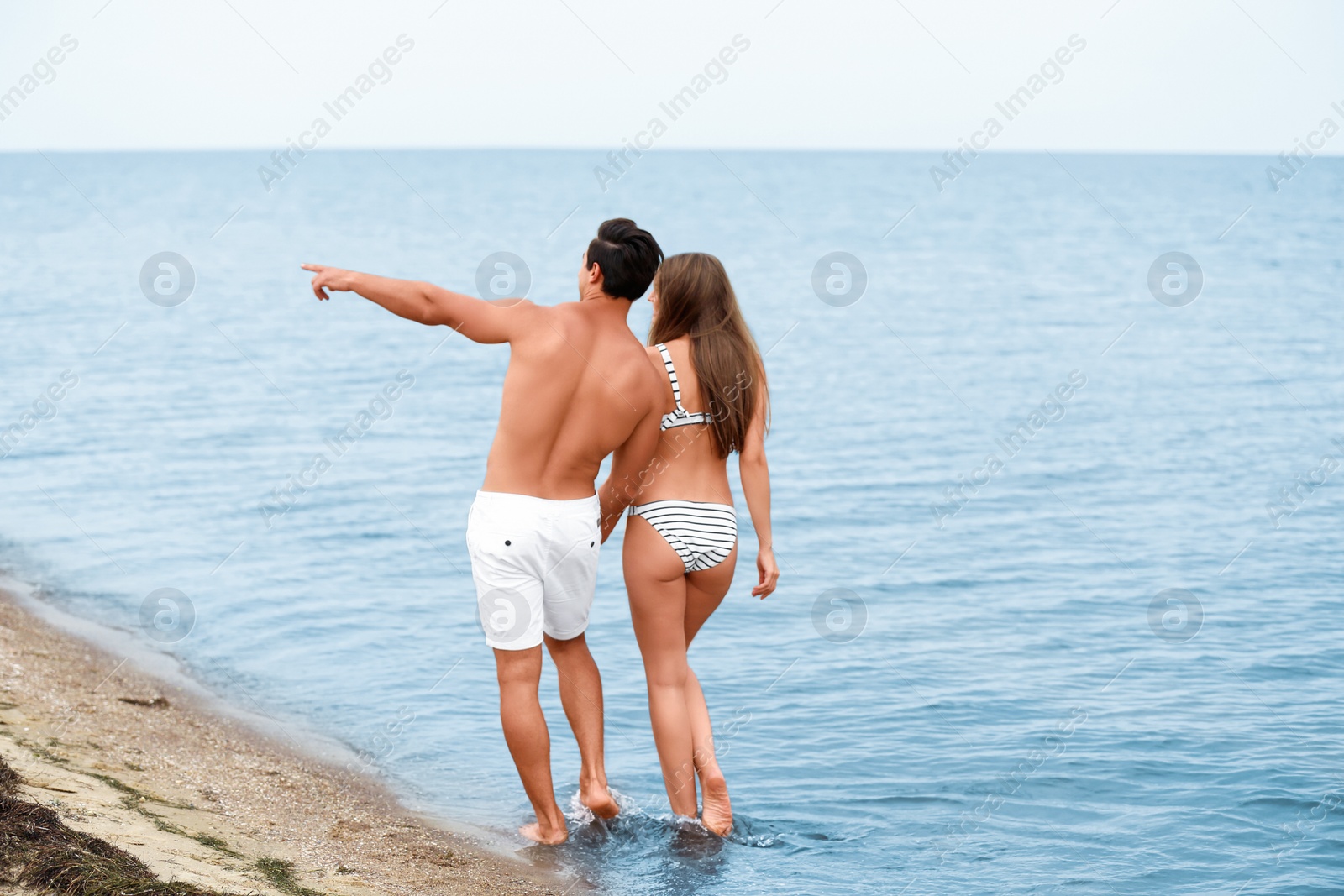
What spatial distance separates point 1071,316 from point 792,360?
755 cm

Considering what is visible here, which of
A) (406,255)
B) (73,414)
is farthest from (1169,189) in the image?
(73,414)

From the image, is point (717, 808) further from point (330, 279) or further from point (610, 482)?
point (330, 279)

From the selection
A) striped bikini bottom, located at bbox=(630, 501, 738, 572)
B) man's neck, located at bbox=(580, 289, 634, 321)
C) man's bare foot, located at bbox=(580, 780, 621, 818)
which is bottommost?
man's bare foot, located at bbox=(580, 780, 621, 818)

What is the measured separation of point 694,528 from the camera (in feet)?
15.4

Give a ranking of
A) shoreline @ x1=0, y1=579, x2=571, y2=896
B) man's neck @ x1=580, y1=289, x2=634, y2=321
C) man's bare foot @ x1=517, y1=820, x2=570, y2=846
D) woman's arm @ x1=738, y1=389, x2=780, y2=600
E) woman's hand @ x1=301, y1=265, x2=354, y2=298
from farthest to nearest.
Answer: man's bare foot @ x1=517, y1=820, x2=570, y2=846 < woman's arm @ x1=738, y1=389, x2=780, y2=600 < man's neck @ x1=580, y1=289, x2=634, y2=321 < shoreline @ x1=0, y1=579, x2=571, y2=896 < woman's hand @ x1=301, y1=265, x2=354, y2=298

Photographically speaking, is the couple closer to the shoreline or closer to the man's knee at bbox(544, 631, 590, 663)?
the man's knee at bbox(544, 631, 590, 663)

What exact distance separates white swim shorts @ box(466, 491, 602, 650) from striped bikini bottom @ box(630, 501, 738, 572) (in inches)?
10.4

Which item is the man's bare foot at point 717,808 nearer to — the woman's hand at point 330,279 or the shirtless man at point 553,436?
the shirtless man at point 553,436

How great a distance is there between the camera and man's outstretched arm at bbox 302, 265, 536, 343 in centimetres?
395

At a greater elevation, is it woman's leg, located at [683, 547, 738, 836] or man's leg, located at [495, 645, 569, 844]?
woman's leg, located at [683, 547, 738, 836]

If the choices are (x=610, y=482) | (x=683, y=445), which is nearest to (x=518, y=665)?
(x=610, y=482)

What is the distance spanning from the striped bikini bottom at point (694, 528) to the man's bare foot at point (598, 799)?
0.99 m

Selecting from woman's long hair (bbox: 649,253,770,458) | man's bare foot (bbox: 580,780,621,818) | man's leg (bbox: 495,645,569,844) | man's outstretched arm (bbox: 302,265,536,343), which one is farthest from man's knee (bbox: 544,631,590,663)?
man's outstretched arm (bbox: 302,265,536,343)

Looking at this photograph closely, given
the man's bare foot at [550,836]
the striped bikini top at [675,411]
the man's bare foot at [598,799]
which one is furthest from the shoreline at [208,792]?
the striped bikini top at [675,411]
